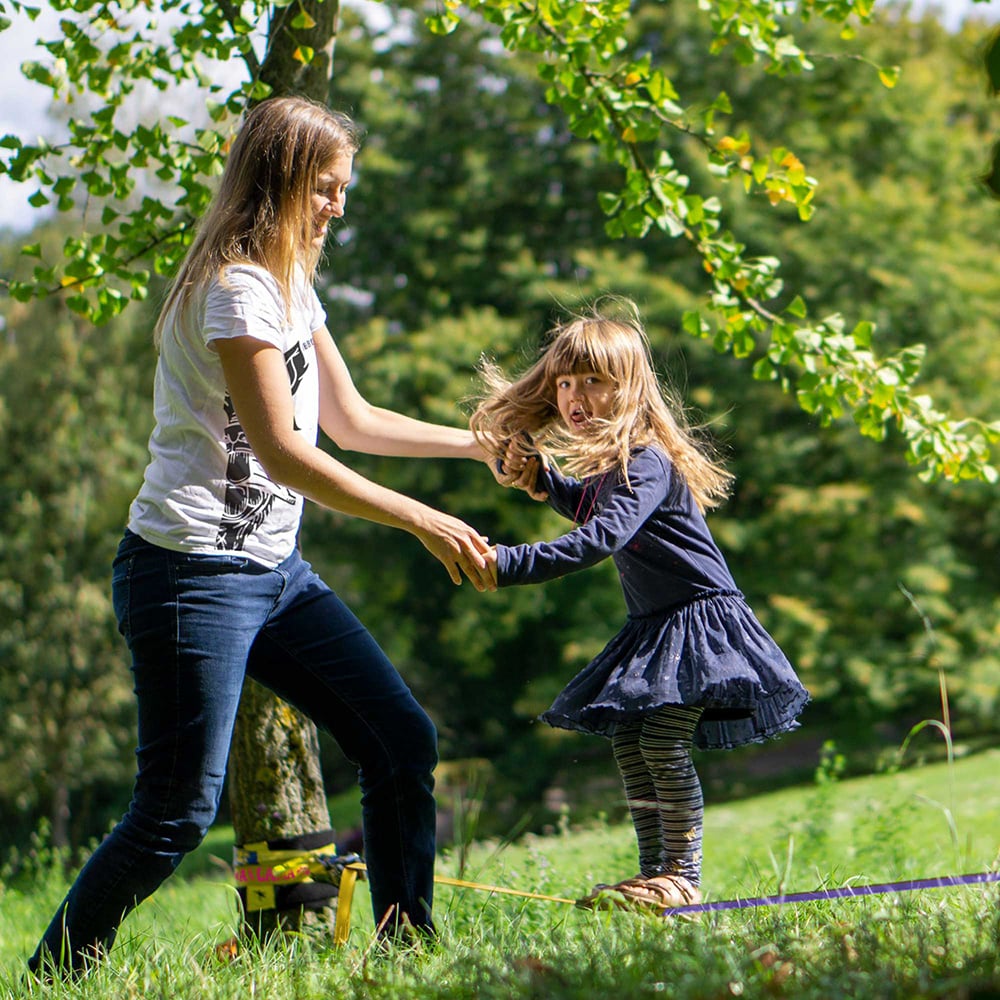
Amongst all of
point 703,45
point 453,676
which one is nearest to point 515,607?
point 453,676

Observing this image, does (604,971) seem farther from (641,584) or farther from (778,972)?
(641,584)

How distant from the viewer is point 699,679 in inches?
117

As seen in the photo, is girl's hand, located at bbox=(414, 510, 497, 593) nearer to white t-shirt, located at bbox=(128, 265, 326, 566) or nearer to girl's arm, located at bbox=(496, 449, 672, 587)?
girl's arm, located at bbox=(496, 449, 672, 587)

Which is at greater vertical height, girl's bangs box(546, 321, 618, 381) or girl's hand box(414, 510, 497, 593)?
girl's bangs box(546, 321, 618, 381)

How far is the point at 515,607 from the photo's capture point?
49.2 ft

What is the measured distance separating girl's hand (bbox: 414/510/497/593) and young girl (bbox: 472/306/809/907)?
0.25 feet

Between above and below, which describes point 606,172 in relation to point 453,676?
above

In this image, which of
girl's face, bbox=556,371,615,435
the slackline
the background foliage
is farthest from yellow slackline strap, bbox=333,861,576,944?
the background foliage

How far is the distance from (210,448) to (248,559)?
26 centimetres

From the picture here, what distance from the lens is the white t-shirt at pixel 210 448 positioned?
259 centimetres

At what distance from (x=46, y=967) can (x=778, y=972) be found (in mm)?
1622

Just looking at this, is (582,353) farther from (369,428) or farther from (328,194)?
(328,194)

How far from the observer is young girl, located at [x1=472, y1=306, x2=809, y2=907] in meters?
2.95

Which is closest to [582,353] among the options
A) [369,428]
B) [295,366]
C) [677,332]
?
[369,428]
